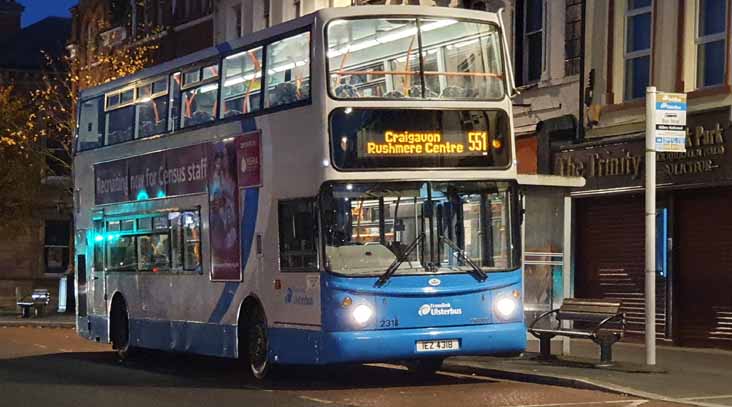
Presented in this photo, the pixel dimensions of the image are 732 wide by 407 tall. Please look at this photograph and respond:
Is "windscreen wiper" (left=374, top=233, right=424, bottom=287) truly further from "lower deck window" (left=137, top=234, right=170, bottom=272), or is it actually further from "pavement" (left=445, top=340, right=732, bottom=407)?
"lower deck window" (left=137, top=234, right=170, bottom=272)

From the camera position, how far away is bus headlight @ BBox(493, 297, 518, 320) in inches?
645

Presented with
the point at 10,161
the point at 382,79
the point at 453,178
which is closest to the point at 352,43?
the point at 382,79

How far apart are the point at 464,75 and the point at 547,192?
4054 mm

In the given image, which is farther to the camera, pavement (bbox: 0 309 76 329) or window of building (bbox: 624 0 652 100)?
pavement (bbox: 0 309 76 329)

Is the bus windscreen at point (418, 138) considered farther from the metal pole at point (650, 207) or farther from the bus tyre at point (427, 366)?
the bus tyre at point (427, 366)

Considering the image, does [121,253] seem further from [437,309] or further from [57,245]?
[57,245]

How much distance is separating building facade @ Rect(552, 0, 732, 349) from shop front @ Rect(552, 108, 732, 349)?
2cm

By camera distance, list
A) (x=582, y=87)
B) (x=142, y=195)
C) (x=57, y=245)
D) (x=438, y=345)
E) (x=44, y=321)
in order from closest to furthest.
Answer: (x=438, y=345) → (x=142, y=195) → (x=582, y=87) → (x=44, y=321) → (x=57, y=245)

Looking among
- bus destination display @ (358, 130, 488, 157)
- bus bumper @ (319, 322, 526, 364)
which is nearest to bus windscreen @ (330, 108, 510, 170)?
bus destination display @ (358, 130, 488, 157)

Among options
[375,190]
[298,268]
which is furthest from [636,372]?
[298,268]

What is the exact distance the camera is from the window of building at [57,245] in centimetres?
6009

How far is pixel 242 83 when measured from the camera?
713 inches

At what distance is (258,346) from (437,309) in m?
2.81

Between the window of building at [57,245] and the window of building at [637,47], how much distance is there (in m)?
40.7
